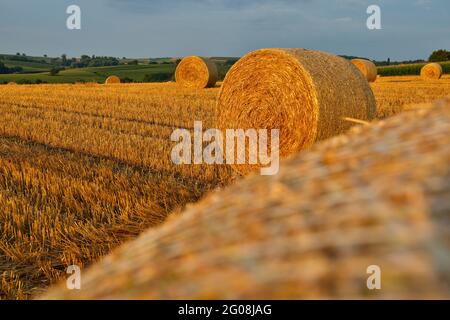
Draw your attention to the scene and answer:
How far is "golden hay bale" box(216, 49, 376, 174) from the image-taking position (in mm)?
6363

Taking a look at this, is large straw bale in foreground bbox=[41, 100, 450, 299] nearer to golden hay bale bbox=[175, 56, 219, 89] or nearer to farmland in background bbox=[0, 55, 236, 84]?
golden hay bale bbox=[175, 56, 219, 89]

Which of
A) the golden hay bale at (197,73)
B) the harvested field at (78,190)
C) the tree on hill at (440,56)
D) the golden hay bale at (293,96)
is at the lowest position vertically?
the harvested field at (78,190)

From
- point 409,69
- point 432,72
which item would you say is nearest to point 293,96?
point 432,72

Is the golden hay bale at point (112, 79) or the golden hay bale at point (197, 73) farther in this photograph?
the golden hay bale at point (112, 79)

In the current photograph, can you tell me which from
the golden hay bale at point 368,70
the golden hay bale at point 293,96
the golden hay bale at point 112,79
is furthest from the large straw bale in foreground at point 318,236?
the golden hay bale at point 112,79

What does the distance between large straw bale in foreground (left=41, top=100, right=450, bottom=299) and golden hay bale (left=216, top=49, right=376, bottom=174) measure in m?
5.05

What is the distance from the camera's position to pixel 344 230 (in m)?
Answer: 0.88

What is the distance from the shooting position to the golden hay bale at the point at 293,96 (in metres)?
6.36

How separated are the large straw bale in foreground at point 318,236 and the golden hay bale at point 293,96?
505 centimetres

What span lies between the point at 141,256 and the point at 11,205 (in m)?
3.95

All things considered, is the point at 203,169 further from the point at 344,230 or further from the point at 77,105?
the point at 77,105

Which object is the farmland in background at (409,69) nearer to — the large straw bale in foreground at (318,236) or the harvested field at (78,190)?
the harvested field at (78,190)

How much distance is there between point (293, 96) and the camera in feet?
22.0
